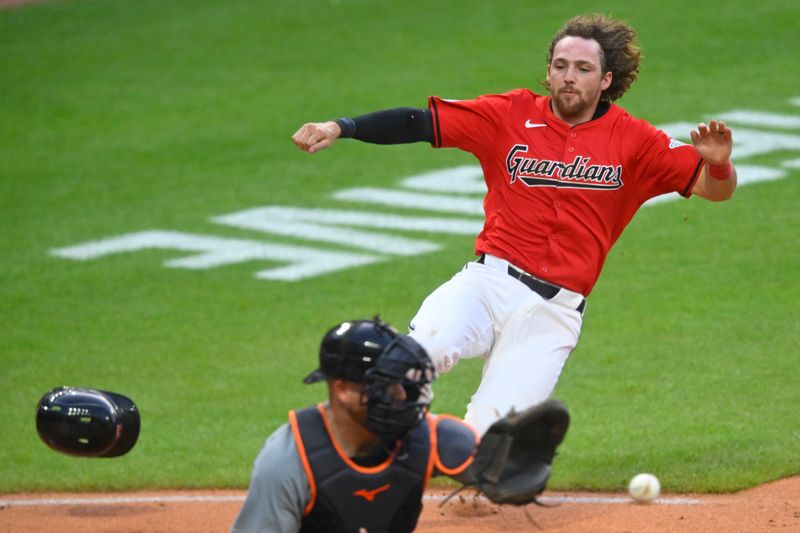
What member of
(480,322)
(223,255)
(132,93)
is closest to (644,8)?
(132,93)

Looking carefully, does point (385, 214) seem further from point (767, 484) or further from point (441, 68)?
point (767, 484)

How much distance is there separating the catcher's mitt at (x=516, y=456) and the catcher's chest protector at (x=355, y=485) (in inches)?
8.9

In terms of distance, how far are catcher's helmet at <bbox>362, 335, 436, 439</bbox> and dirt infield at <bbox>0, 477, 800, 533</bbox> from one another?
269cm

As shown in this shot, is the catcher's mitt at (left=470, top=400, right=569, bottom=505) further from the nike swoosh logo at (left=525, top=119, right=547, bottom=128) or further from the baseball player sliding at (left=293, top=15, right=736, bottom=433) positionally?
the nike swoosh logo at (left=525, top=119, right=547, bottom=128)

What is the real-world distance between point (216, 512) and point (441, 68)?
11.6 metres

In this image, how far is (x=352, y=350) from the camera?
4.27m

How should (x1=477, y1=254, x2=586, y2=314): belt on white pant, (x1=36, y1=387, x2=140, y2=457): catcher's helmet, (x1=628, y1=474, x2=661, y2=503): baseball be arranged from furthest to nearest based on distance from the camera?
(x1=628, y1=474, x2=661, y2=503): baseball < (x1=477, y1=254, x2=586, y2=314): belt on white pant < (x1=36, y1=387, x2=140, y2=457): catcher's helmet

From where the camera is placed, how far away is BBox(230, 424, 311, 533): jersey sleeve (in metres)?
4.17

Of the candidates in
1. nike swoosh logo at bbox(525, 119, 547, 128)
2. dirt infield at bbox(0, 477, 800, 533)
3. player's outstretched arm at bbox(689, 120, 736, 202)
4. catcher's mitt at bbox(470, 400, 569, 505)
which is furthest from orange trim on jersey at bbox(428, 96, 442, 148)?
catcher's mitt at bbox(470, 400, 569, 505)

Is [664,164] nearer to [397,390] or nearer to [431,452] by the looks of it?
[431,452]

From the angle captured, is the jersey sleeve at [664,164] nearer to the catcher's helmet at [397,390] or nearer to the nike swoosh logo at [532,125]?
the nike swoosh logo at [532,125]

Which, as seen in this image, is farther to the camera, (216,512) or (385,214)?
(385,214)

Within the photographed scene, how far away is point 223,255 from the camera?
13.2 metres

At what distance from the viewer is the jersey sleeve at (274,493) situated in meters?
4.17
